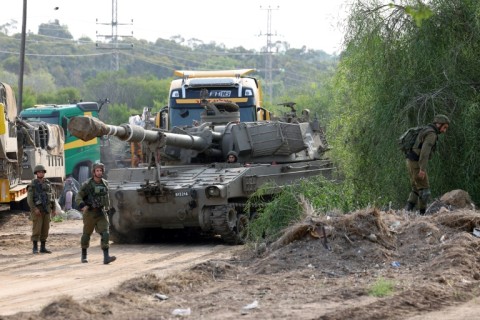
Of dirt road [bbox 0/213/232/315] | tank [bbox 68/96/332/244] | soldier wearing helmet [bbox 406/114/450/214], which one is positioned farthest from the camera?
tank [bbox 68/96/332/244]

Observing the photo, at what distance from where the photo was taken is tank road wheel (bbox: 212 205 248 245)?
17438mm

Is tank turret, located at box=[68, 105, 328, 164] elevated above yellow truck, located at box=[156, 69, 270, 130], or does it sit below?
below

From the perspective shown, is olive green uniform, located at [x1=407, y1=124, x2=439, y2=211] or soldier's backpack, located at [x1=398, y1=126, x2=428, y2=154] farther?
soldier's backpack, located at [x1=398, y1=126, x2=428, y2=154]

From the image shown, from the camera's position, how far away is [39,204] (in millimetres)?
17188

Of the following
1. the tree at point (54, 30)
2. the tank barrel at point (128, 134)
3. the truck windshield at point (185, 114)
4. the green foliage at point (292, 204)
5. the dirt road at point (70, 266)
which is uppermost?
the tree at point (54, 30)

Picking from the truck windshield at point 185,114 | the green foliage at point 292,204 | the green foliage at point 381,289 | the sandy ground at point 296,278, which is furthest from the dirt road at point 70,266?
the truck windshield at point 185,114

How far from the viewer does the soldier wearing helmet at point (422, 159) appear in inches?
650

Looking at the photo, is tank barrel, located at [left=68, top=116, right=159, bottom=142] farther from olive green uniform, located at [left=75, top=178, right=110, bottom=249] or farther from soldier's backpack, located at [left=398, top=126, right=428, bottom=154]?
soldier's backpack, located at [left=398, top=126, right=428, bottom=154]

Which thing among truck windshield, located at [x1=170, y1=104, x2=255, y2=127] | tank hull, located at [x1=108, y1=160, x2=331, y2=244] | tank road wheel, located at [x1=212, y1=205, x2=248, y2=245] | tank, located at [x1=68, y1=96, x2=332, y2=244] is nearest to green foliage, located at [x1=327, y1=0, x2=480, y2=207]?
tank, located at [x1=68, y1=96, x2=332, y2=244]

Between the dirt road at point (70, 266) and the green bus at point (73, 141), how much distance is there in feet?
38.9

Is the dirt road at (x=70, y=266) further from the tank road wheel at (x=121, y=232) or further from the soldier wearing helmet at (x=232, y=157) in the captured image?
the soldier wearing helmet at (x=232, y=157)

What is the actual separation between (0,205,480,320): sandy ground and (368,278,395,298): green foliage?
0.06 feet

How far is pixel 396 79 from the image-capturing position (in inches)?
734

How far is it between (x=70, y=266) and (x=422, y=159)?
208 inches
